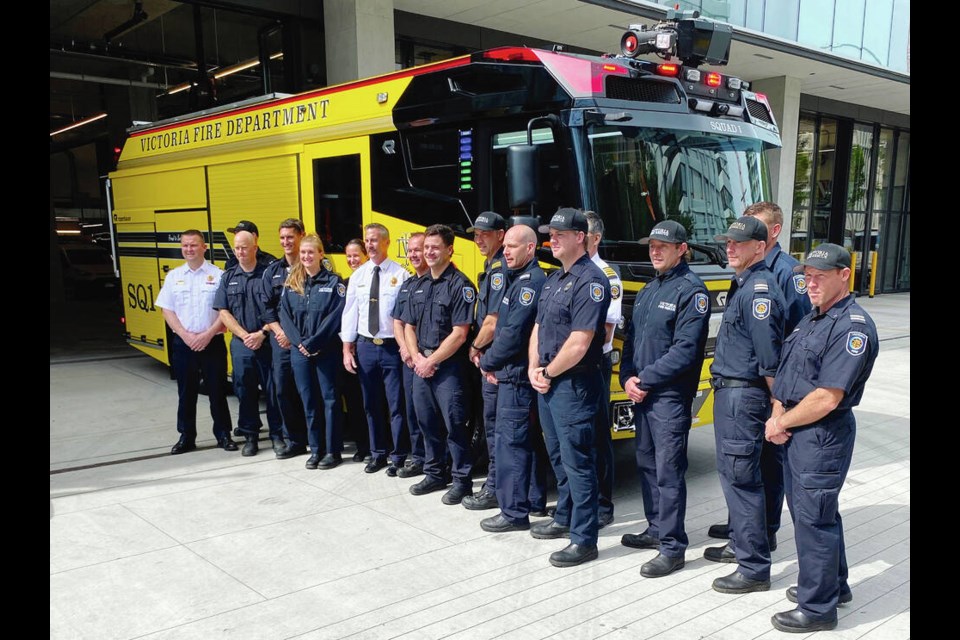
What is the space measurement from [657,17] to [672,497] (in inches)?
417

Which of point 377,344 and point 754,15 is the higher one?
point 754,15

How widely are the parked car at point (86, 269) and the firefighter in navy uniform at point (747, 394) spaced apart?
64.4 feet

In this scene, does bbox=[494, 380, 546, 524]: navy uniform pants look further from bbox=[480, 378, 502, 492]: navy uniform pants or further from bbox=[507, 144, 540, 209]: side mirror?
bbox=[507, 144, 540, 209]: side mirror

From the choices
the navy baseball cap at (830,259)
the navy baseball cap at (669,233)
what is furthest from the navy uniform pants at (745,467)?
the navy baseball cap at (669,233)

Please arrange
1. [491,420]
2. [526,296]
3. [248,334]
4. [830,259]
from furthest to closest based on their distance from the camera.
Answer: [248,334] < [491,420] < [526,296] < [830,259]

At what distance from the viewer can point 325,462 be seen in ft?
19.2

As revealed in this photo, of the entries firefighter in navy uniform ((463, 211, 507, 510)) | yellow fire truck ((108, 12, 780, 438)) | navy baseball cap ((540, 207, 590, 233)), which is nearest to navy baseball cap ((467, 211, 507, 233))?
firefighter in navy uniform ((463, 211, 507, 510))

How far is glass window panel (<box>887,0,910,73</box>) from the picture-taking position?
17.0 m

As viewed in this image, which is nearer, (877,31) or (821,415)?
(821,415)

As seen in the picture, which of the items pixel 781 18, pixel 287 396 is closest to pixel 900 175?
pixel 781 18

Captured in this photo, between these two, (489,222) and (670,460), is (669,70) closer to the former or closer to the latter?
(489,222)

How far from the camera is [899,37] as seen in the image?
17234mm

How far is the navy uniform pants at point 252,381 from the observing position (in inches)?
244

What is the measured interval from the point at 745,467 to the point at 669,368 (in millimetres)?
622
